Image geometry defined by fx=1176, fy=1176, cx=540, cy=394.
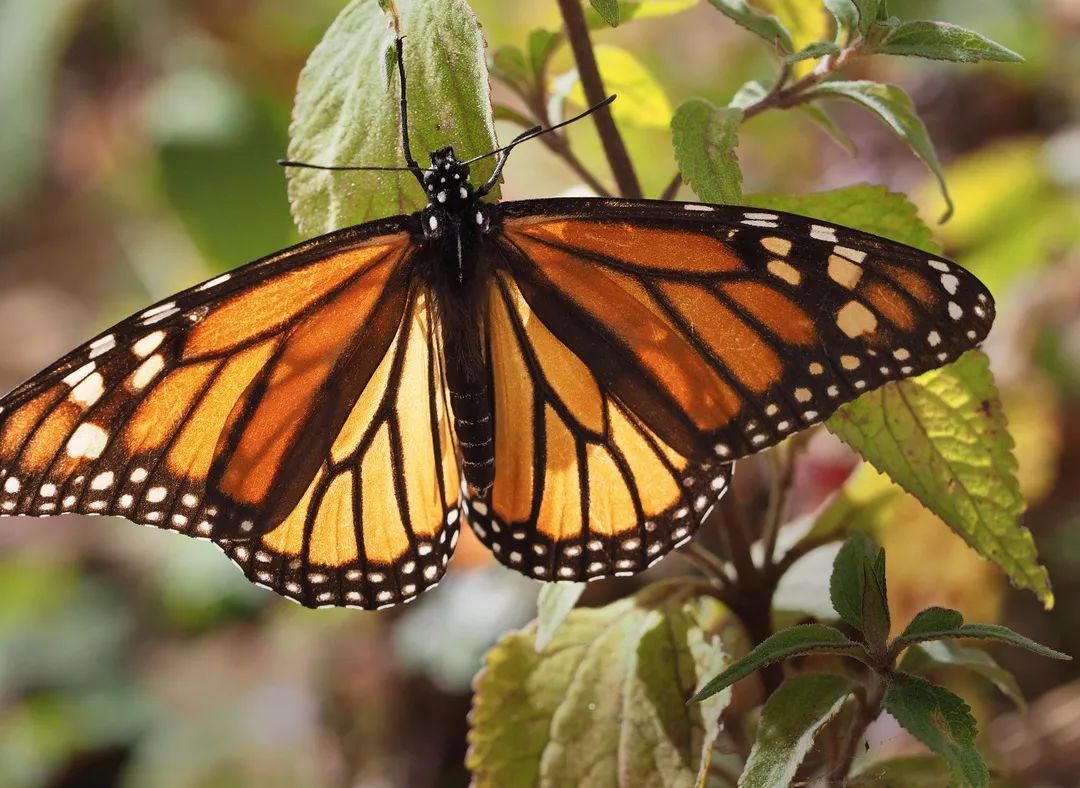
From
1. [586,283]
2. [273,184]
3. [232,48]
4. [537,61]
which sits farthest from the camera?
[232,48]

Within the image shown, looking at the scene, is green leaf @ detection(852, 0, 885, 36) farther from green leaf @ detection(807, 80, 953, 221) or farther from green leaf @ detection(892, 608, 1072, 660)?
green leaf @ detection(892, 608, 1072, 660)

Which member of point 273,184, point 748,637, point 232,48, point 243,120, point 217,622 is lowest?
point 748,637

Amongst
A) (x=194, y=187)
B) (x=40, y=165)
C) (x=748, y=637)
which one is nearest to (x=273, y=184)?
(x=194, y=187)

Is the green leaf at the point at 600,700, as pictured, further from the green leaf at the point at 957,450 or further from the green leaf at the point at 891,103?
the green leaf at the point at 891,103

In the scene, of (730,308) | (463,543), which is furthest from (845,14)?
(463,543)

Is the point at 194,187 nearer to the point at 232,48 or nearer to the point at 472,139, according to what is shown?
the point at 232,48

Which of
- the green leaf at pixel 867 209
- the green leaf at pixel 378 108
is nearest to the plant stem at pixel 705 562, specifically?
Answer: the green leaf at pixel 867 209

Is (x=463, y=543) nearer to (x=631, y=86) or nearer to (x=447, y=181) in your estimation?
(x=631, y=86)

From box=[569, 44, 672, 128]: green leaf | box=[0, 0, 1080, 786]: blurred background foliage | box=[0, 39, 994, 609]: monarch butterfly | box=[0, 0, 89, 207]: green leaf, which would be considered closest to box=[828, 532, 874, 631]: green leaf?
box=[0, 39, 994, 609]: monarch butterfly
